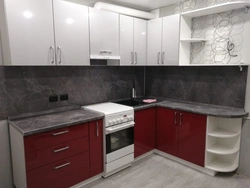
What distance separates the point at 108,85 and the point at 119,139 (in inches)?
38.7

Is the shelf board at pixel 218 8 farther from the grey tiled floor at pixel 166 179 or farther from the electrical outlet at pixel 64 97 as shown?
the grey tiled floor at pixel 166 179

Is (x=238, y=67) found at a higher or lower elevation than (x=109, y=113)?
higher

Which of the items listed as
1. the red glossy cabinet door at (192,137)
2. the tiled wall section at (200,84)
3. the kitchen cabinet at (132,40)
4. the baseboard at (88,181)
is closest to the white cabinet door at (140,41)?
the kitchen cabinet at (132,40)

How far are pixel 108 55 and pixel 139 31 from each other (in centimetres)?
78

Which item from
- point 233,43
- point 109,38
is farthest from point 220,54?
point 109,38

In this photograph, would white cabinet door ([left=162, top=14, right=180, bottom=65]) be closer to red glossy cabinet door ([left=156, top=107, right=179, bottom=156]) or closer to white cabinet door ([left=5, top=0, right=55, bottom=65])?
red glossy cabinet door ([left=156, top=107, right=179, bottom=156])

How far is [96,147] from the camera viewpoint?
246cm

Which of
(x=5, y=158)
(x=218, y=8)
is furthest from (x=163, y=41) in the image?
(x=5, y=158)

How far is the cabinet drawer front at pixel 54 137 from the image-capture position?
1.90 m

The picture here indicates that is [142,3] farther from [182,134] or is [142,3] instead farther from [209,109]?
[182,134]

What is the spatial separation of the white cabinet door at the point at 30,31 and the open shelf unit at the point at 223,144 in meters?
2.23

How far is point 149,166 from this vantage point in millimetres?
2930

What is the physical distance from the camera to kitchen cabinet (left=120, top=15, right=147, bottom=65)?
2.90 metres

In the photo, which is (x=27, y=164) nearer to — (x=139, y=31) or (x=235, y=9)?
(x=139, y=31)
